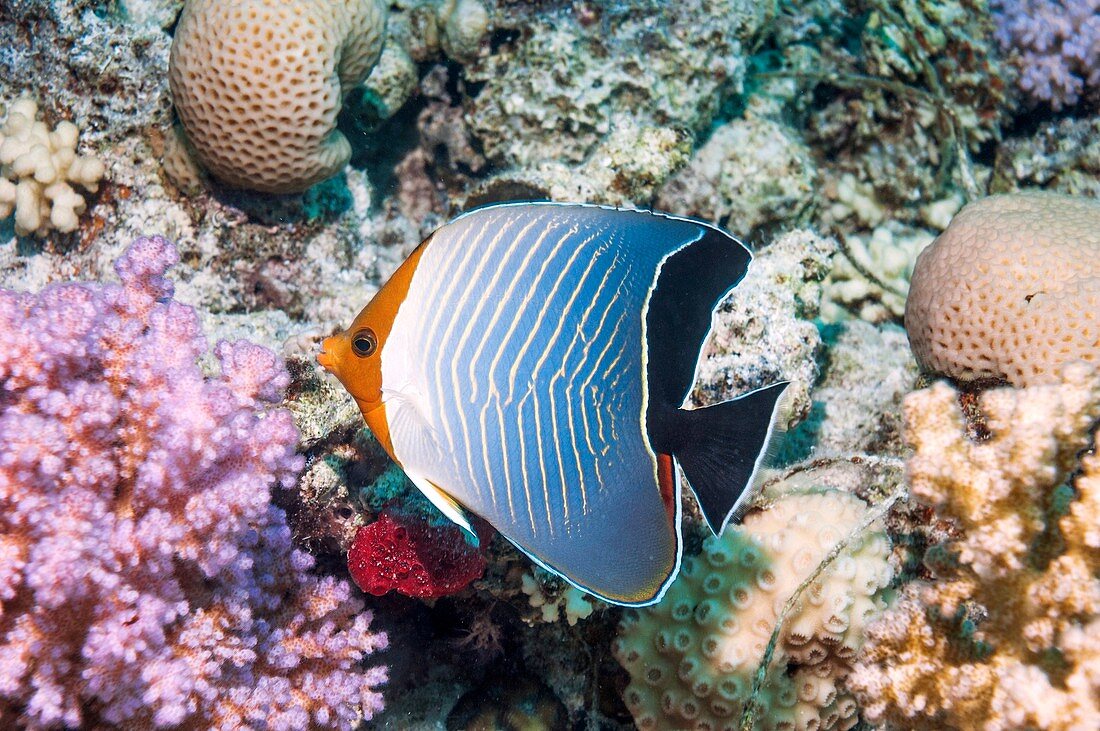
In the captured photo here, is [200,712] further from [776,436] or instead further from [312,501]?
[776,436]

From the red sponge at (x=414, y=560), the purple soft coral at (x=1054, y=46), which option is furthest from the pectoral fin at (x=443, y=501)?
the purple soft coral at (x=1054, y=46)

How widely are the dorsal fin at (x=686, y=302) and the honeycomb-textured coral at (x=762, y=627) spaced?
1148 mm

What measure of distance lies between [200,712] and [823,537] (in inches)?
82.6

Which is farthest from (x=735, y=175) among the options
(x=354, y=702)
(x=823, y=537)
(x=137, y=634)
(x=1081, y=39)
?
(x=137, y=634)

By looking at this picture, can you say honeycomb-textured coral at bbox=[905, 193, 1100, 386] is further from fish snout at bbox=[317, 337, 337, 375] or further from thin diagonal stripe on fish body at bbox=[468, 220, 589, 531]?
fish snout at bbox=[317, 337, 337, 375]

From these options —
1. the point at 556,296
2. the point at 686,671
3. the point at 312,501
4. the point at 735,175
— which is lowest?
the point at 686,671

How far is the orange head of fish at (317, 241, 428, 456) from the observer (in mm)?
1656

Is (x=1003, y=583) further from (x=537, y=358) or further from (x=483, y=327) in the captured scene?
(x=483, y=327)

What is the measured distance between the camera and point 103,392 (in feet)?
6.31

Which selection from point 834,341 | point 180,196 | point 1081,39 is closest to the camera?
point 180,196

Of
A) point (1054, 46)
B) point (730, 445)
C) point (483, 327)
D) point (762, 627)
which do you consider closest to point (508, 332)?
point (483, 327)

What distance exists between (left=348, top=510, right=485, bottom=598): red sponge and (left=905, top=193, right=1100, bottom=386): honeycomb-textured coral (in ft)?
6.79

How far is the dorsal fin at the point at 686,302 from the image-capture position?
1733 millimetres

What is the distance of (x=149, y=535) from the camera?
1.83 meters
